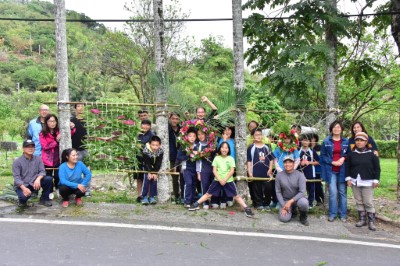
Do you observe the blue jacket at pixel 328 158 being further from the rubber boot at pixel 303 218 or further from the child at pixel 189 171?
the child at pixel 189 171

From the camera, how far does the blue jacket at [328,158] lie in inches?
225

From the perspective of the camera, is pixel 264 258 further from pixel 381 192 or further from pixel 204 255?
pixel 381 192

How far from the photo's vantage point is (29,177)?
5.59 m

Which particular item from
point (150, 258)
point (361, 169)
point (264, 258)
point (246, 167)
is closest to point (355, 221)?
point (361, 169)

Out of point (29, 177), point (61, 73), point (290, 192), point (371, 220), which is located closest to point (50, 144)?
point (29, 177)

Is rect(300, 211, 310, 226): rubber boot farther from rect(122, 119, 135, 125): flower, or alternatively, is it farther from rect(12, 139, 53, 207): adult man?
rect(12, 139, 53, 207): adult man

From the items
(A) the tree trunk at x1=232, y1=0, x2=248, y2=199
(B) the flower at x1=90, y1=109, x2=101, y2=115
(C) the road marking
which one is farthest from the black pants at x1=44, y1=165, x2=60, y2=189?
(A) the tree trunk at x1=232, y1=0, x2=248, y2=199

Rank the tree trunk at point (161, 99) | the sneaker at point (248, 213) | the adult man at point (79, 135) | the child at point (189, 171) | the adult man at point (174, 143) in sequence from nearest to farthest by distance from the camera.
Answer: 1. the sneaker at point (248, 213)
2. the child at point (189, 171)
3. the tree trunk at point (161, 99)
4. the adult man at point (79, 135)
5. the adult man at point (174, 143)

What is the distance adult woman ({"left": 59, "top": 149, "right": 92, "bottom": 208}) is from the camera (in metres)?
5.62

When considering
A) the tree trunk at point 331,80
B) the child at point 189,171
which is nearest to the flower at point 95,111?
the child at point 189,171

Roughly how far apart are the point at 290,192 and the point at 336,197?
837 millimetres

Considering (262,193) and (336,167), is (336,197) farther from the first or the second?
(262,193)

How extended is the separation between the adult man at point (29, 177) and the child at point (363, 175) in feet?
16.6

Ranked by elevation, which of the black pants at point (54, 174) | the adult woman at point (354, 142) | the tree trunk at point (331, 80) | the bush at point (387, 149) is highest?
the tree trunk at point (331, 80)
